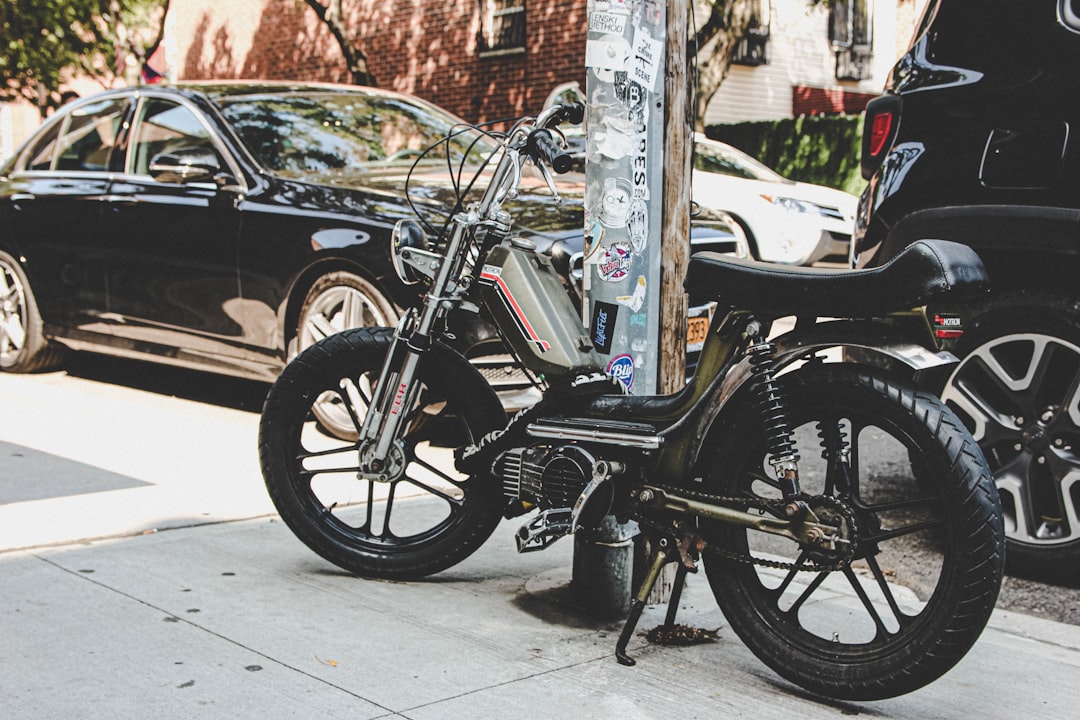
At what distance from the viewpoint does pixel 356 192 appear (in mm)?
6477

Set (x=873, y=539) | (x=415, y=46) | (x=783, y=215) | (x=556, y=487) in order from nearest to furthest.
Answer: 1. (x=873, y=539)
2. (x=556, y=487)
3. (x=783, y=215)
4. (x=415, y=46)

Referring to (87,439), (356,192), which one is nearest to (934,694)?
(356,192)

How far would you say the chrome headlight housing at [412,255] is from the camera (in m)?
4.10

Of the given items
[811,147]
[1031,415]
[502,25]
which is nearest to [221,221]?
[1031,415]

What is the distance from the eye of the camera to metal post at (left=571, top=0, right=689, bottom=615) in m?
3.88

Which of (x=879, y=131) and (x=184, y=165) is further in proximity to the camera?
(x=184, y=165)

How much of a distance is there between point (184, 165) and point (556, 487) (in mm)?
3906

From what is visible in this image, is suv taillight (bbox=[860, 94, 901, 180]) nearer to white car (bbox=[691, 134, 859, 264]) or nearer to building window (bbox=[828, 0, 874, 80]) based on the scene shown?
white car (bbox=[691, 134, 859, 264])

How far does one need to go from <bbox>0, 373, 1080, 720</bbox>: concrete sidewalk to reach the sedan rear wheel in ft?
3.81

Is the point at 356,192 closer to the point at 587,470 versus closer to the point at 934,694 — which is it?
the point at 587,470

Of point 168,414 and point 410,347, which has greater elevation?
point 410,347

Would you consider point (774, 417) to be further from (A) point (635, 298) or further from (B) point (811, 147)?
(B) point (811, 147)

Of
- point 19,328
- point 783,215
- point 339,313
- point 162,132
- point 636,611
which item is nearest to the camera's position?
point 636,611

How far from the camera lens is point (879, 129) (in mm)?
5020
